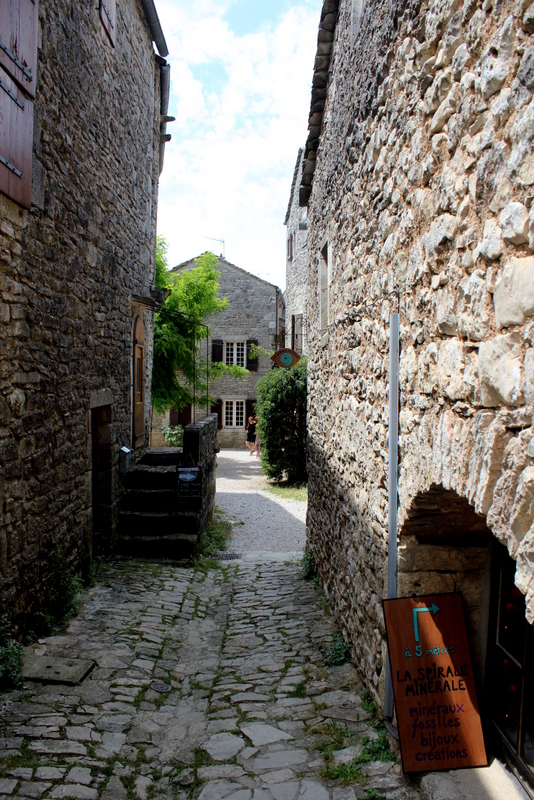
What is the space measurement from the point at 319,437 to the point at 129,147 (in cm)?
460

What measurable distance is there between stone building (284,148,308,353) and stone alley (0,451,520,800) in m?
12.9

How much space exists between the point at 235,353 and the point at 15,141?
1865cm

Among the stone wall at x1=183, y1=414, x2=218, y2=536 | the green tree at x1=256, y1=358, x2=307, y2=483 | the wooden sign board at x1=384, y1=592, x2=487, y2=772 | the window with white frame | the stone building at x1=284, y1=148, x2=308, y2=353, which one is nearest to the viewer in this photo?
the wooden sign board at x1=384, y1=592, x2=487, y2=772

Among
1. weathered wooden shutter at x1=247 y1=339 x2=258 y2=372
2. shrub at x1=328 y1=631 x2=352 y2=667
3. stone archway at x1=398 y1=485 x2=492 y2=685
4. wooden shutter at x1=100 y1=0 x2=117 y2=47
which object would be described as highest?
wooden shutter at x1=100 y1=0 x2=117 y2=47

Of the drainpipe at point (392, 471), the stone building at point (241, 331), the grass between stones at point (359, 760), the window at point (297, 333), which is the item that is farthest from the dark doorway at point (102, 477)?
the stone building at point (241, 331)

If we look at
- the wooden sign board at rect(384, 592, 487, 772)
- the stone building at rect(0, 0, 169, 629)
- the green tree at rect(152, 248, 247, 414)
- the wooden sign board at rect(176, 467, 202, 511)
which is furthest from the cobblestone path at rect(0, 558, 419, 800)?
the green tree at rect(152, 248, 247, 414)

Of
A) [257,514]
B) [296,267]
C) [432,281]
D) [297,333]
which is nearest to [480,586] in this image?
[432,281]

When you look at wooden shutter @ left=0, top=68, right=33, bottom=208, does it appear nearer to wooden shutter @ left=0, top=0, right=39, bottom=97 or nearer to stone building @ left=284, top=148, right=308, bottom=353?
wooden shutter @ left=0, top=0, right=39, bottom=97

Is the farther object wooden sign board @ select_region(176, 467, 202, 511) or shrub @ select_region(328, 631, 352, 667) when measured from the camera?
wooden sign board @ select_region(176, 467, 202, 511)

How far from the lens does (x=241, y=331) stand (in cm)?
2242

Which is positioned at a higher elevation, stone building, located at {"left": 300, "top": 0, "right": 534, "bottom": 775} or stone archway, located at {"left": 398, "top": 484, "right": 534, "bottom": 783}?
stone building, located at {"left": 300, "top": 0, "right": 534, "bottom": 775}

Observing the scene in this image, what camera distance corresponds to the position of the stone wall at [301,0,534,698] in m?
1.62

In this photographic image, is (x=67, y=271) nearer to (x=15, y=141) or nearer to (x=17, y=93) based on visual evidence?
(x=15, y=141)

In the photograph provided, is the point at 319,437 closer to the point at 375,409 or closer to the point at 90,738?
the point at 375,409
